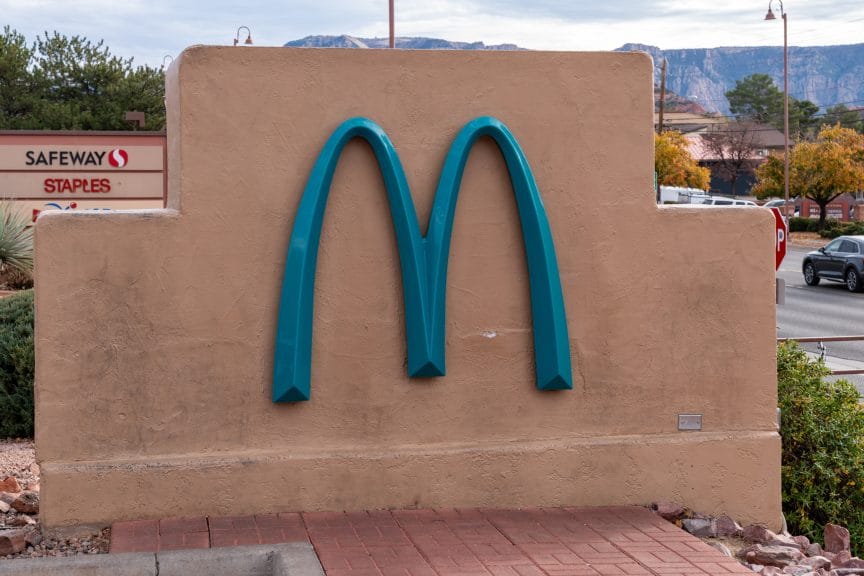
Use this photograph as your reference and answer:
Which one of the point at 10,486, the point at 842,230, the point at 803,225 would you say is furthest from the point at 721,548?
the point at 803,225

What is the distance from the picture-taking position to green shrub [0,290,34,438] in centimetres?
1045

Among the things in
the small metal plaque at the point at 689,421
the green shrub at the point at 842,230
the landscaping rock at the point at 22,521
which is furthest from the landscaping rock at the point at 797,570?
the green shrub at the point at 842,230

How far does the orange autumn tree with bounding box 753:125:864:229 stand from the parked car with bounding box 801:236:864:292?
1906 cm

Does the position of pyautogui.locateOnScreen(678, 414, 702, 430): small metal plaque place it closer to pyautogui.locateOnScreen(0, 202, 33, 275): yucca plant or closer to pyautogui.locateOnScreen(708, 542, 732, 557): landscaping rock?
pyautogui.locateOnScreen(708, 542, 732, 557): landscaping rock

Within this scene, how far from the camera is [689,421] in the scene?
7.89 metres

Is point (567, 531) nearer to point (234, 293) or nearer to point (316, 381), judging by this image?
point (316, 381)

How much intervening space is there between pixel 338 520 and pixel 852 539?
4192mm

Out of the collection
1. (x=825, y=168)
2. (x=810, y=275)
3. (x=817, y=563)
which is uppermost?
(x=825, y=168)

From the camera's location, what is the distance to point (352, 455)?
7418 millimetres

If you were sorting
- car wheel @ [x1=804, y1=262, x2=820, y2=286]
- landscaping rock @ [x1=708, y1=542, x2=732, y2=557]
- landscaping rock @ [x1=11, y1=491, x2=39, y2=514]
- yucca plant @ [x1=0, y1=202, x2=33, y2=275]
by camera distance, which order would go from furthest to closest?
car wheel @ [x1=804, y1=262, x2=820, y2=286], yucca plant @ [x1=0, y1=202, x2=33, y2=275], landscaping rock @ [x1=11, y1=491, x2=39, y2=514], landscaping rock @ [x1=708, y1=542, x2=732, y2=557]

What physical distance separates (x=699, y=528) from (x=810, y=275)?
30583 mm

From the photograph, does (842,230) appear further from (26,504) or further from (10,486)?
(26,504)

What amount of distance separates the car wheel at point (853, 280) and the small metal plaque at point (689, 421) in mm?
28025

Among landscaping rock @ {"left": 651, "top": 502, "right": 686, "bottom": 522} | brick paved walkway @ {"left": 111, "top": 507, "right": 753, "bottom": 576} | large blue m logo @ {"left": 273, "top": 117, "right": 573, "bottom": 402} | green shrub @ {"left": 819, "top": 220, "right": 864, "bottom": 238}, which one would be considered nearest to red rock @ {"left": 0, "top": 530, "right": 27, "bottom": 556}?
brick paved walkway @ {"left": 111, "top": 507, "right": 753, "bottom": 576}
